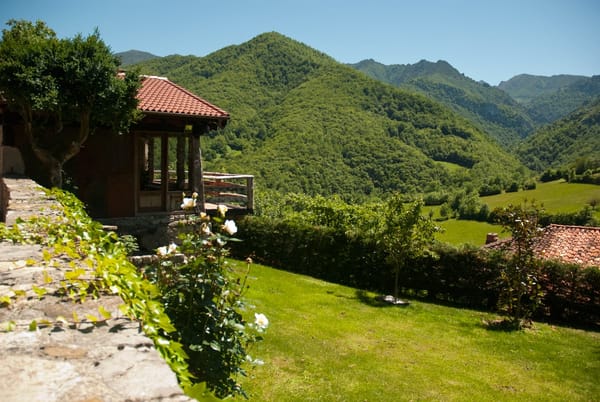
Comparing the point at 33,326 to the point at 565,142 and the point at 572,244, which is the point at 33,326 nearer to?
the point at 572,244

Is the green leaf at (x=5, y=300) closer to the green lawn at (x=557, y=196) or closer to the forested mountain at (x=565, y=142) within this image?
the green lawn at (x=557, y=196)

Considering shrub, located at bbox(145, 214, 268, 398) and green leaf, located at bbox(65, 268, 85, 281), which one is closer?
green leaf, located at bbox(65, 268, 85, 281)

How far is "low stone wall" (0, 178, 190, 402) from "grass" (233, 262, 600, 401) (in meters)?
3.46

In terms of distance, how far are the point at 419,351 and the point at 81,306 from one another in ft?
27.7

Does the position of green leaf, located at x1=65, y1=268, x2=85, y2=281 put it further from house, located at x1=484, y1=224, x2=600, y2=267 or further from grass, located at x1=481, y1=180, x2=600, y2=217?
grass, located at x1=481, y1=180, x2=600, y2=217

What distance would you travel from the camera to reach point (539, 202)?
181 feet

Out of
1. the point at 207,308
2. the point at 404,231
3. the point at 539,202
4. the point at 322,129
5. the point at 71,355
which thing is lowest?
the point at 539,202

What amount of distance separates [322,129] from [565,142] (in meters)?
65.6

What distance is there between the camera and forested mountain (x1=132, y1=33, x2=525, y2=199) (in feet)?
190

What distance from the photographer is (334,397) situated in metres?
6.81

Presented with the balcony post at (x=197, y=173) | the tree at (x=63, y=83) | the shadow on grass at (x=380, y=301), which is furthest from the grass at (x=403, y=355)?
the tree at (x=63, y=83)

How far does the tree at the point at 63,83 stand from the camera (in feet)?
28.6

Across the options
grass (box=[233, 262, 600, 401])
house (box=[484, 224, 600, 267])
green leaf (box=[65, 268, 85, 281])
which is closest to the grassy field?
house (box=[484, 224, 600, 267])

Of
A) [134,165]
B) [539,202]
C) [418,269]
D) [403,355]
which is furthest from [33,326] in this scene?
[539,202]
